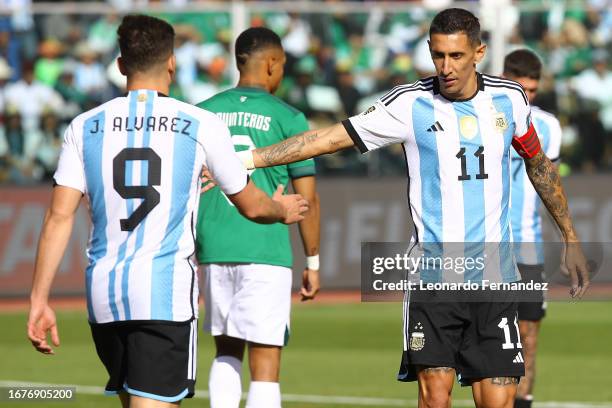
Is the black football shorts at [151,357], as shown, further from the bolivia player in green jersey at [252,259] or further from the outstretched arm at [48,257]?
the bolivia player in green jersey at [252,259]

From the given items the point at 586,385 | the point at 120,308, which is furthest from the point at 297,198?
the point at 586,385

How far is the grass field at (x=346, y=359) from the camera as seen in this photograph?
10406 millimetres

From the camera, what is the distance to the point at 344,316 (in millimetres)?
15852

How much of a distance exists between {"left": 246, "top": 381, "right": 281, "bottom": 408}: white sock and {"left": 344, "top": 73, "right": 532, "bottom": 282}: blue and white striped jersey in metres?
1.55

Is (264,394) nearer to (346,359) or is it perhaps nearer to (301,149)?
(301,149)

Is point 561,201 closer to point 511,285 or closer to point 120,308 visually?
point 511,285

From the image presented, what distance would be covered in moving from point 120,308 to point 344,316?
A: 33.3 ft

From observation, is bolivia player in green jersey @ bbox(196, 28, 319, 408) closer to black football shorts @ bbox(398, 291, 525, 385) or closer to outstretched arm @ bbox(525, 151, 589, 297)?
black football shorts @ bbox(398, 291, 525, 385)

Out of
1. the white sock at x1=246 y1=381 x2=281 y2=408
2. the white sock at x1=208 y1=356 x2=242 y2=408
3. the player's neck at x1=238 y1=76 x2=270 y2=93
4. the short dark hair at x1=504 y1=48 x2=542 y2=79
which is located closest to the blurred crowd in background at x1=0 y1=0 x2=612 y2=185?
the short dark hair at x1=504 y1=48 x2=542 y2=79

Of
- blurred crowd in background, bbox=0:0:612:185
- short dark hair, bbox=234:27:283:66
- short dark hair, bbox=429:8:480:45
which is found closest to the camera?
short dark hair, bbox=429:8:480:45

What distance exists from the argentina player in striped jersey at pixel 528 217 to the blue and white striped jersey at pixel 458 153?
2406 millimetres

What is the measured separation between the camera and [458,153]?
6.71 metres

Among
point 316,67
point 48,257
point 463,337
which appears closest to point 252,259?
point 463,337

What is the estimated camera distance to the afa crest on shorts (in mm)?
6746
